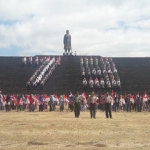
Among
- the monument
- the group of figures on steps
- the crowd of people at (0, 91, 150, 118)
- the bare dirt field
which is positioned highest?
the monument

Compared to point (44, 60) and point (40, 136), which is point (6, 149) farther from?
point (44, 60)

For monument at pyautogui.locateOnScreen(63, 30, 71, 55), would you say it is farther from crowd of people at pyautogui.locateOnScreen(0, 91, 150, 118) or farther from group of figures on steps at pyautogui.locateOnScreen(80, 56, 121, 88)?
crowd of people at pyautogui.locateOnScreen(0, 91, 150, 118)

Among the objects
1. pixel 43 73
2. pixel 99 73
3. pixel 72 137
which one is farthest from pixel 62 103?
pixel 72 137

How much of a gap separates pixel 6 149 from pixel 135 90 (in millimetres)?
25569

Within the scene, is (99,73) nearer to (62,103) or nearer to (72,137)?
(62,103)

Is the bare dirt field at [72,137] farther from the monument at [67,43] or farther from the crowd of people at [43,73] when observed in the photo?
the monument at [67,43]

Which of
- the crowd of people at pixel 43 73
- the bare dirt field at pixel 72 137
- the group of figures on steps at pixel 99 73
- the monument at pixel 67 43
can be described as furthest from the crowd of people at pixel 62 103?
the monument at pixel 67 43

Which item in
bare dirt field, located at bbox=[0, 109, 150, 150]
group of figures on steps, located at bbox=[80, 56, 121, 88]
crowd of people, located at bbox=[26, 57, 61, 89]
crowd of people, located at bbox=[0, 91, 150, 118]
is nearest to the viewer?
bare dirt field, located at bbox=[0, 109, 150, 150]

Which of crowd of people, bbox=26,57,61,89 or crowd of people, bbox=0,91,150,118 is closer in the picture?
crowd of people, bbox=0,91,150,118

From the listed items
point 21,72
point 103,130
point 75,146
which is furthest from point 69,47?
point 75,146

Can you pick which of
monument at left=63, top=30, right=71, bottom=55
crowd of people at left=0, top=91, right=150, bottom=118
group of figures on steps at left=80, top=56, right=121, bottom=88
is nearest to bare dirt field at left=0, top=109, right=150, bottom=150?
crowd of people at left=0, top=91, right=150, bottom=118

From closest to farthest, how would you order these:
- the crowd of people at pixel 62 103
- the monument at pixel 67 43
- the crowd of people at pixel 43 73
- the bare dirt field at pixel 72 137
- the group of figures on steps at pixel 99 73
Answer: the bare dirt field at pixel 72 137 < the crowd of people at pixel 62 103 < the crowd of people at pixel 43 73 < the group of figures on steps at pixel 99 73 < the monument at pixel 67 43

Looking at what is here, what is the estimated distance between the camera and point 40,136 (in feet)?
35.4

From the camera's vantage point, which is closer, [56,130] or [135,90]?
[56,130]
